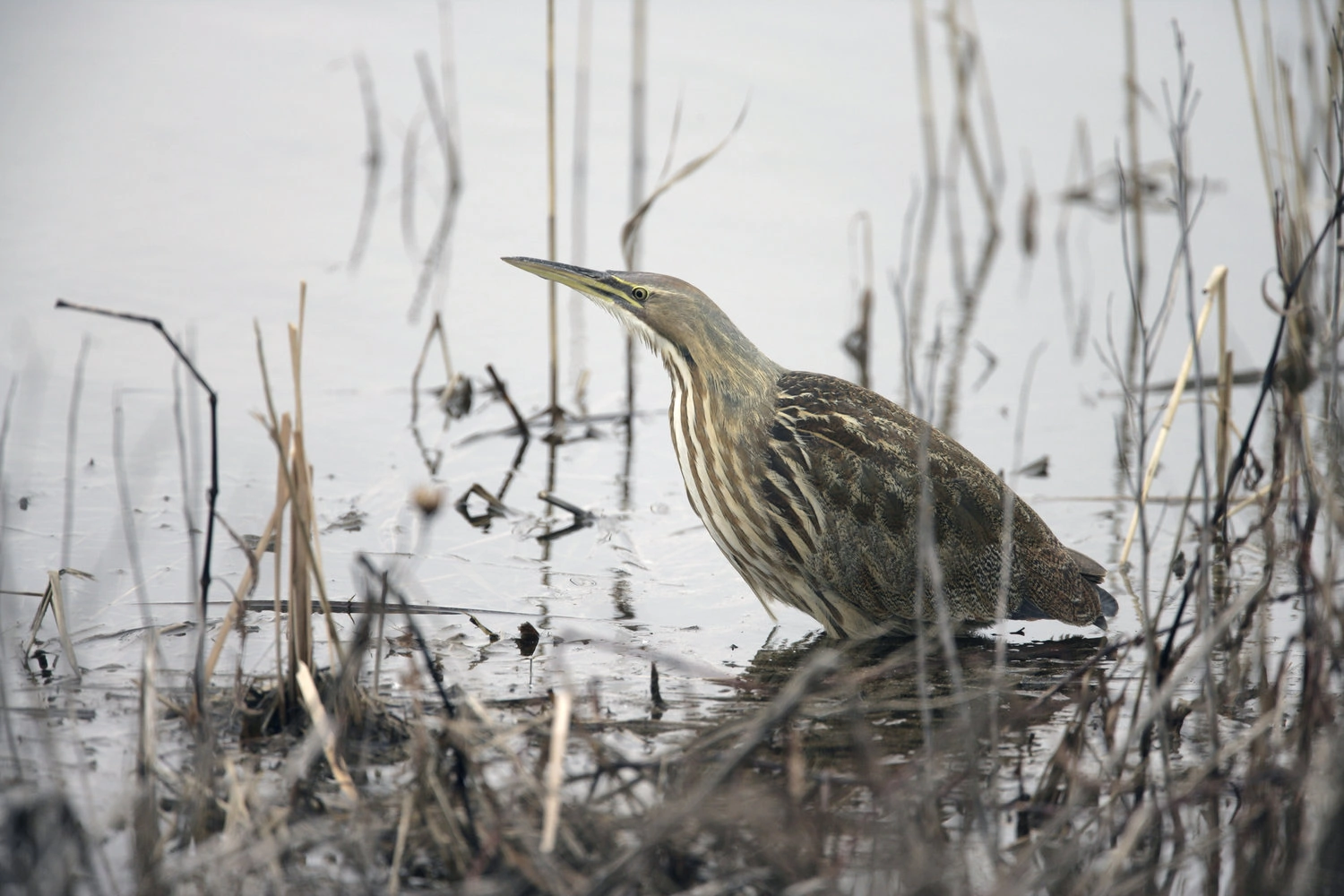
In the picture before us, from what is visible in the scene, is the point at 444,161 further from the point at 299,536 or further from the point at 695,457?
the point at 299,536

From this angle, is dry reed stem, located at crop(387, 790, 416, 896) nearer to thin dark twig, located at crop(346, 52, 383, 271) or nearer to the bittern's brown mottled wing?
the bittern's brown mottled wing

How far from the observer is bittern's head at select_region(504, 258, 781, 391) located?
343cm

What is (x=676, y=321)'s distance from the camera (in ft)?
11.5

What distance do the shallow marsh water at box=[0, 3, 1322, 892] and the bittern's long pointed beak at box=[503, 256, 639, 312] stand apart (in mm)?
668

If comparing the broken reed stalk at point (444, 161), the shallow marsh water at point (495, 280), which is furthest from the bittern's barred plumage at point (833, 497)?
the broken reed stalk at point (444, 161)

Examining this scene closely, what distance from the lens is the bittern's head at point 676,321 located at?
135 inches

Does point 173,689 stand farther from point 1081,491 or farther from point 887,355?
point 887,355

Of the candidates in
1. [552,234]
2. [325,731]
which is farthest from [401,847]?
[552,234]

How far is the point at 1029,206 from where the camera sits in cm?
625

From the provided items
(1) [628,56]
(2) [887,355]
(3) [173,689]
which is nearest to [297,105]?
(1) [628,56]

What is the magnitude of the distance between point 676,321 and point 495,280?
7.57ft

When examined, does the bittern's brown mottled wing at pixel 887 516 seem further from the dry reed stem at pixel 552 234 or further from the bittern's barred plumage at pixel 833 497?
the dry reed stem at pixel 552 234

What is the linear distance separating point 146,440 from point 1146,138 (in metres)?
5.30

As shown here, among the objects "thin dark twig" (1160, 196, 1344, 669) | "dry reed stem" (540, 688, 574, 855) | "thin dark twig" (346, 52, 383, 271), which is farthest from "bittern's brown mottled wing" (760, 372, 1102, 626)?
"thin dark twig" (346, 52, 383, 271)
